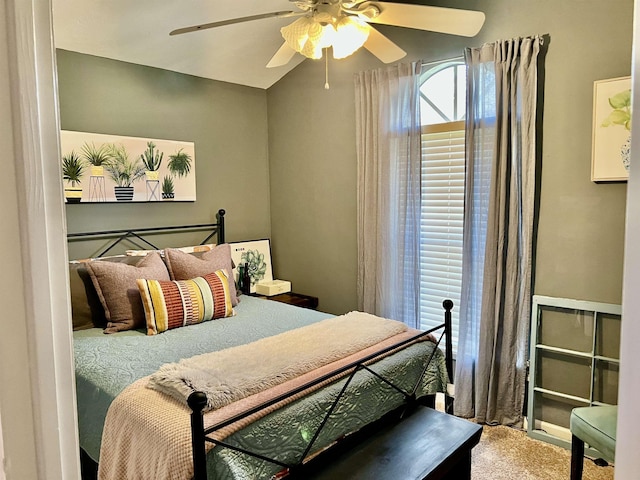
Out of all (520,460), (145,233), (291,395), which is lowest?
(520,460)

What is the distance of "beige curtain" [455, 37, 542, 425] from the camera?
8.71ft

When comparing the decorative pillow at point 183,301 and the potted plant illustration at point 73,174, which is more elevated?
the potted plant illustration at point 73,174

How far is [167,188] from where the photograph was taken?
3.57 m

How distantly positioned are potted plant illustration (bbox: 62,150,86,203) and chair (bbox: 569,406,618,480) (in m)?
3.20

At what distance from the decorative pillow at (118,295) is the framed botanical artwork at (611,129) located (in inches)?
107

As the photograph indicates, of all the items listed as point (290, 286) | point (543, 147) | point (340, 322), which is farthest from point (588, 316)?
point (290, 286)

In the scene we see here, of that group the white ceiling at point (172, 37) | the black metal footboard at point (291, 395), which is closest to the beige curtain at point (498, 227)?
the black metal footboard at point (291, 395)

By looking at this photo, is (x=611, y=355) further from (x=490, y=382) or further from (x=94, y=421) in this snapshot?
(x=94, y=421)

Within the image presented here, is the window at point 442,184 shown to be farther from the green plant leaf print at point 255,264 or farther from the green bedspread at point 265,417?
the green plant leaf print at point 255,264

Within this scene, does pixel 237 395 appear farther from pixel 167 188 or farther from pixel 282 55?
pixel 167 188

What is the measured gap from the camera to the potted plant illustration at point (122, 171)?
325cm

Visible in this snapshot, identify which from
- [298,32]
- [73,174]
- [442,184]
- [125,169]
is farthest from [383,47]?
[73,174]

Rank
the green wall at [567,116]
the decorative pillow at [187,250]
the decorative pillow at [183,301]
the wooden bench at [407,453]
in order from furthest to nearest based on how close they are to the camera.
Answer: the decorative pillow at [187,250] < the decorative pillow at [183,301] < the green wall at [567,116] < the wooden bench at [407,453]

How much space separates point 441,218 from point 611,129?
3.70 ft
